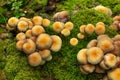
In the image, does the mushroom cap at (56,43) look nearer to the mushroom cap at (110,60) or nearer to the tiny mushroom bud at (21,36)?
the tiny mushroom bud at (21,36)

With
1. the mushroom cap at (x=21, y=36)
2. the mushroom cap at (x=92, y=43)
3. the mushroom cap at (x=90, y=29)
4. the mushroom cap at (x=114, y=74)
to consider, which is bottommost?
the mushroom cap at (x=114, y=74)

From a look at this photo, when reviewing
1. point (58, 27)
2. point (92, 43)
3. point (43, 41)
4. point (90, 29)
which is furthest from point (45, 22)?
point (92, 43)

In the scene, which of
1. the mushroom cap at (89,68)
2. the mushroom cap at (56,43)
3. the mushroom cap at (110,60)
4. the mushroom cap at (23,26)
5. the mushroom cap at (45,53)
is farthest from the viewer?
the mushroom cap at (23,26)

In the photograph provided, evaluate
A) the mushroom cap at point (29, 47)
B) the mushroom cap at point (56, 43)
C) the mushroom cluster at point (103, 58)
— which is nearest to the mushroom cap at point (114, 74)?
the mushroom cluster at point (103, 58)

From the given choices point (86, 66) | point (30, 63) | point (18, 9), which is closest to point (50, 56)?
point (30, 63)

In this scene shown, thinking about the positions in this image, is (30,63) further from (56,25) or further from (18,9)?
(18,9)

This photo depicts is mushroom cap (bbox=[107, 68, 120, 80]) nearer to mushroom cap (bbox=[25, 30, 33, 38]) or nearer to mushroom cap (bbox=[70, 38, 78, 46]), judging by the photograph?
mushroom cap (bbox=[70, 38, 78, 46])
